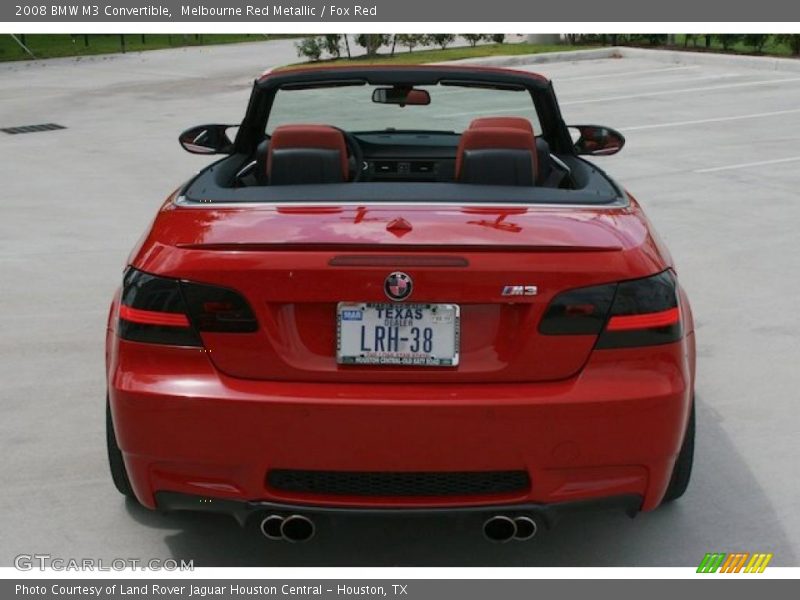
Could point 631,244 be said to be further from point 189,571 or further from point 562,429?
point 189,571

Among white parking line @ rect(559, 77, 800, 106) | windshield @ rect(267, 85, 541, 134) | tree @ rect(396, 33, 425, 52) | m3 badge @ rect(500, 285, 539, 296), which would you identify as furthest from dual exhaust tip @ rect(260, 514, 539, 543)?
tree @ rect(396, 33, 425, 52)

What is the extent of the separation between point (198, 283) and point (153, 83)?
2058 cm

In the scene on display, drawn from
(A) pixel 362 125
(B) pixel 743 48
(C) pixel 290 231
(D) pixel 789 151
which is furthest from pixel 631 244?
(B) pixel 743 48

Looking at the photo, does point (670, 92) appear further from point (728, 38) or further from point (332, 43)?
point (332, 43)

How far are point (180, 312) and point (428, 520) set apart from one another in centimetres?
97

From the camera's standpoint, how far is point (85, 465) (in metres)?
5.14

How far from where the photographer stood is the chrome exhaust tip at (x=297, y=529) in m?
3.79

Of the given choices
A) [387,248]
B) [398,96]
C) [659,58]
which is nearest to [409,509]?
[387,248]

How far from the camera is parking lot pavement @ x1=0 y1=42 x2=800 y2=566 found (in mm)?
4410

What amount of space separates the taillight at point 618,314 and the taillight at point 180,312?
2.77 feet

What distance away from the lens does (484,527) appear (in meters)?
3.78

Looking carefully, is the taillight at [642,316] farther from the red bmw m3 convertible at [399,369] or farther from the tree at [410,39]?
the tree at [410,39]

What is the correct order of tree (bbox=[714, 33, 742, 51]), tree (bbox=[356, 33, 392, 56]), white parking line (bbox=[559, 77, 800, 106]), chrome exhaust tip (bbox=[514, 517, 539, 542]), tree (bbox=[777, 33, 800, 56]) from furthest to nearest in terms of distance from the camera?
tree (bbox=[356, 33, 392, 56]), tree (bbox=[714, 33, 742, 51]), tree (bbox=[777, 33, 800, 56]), white parking line (bbox=[559, 77, 800, 106]), chrome exhaust tip (bbox=[514, 517, 539, 542])

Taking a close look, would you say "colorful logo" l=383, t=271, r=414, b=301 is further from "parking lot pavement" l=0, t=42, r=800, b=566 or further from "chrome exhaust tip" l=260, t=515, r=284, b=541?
"parking lot pavement" l=0, t=42, r=800, b=566
